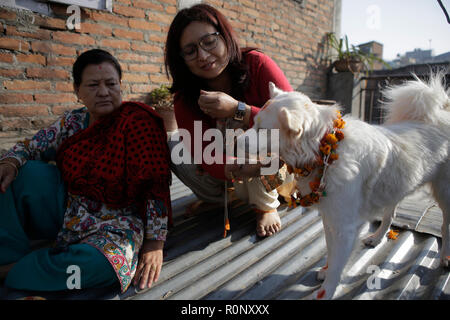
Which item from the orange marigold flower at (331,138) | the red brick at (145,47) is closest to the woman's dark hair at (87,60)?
the orange marigold flower at (331,138)

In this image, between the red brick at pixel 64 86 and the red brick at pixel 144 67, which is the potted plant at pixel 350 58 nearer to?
the red brick at pixel 144 67

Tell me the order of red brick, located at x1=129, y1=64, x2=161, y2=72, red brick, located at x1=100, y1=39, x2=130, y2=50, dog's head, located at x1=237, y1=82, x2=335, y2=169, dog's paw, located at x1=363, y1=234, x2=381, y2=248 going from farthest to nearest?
1. red brick, located at x1=129, y1=64, x2=161, y2=72
2. red brick, located at x1=100, y1=39, x2=130, y2=50
3. dog's paw, located at x1=363, y1=234, x2=381, y2=248
4. dog's head, located at x1=237, y1=82, x2=335, y2=169

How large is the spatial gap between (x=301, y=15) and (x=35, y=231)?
7.47 metres

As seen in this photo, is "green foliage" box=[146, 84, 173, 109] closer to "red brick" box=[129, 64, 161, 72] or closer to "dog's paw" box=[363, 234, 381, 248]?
"red brick" box=[129, 64, 161, 72]

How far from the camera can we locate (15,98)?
3164mm

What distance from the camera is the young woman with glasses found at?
6.11 feet

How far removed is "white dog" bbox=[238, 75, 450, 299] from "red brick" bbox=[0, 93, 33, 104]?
10.5 feet

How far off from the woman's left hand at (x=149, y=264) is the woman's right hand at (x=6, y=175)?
0.92 meters

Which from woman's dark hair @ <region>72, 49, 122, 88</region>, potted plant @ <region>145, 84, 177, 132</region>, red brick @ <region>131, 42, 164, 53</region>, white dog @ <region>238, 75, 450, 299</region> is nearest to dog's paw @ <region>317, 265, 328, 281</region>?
white dog @ <region>238, 75, 450, 299</region>

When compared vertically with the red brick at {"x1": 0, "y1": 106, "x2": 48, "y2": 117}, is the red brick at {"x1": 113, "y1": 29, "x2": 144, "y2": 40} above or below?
above

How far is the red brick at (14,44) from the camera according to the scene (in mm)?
3022

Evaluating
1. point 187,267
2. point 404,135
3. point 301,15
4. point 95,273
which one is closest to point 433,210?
point 404,135

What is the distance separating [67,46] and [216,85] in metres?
2.51

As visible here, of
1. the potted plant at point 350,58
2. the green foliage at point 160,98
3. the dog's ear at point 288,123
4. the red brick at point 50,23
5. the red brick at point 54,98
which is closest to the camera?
the dog's ear at point 288,123
